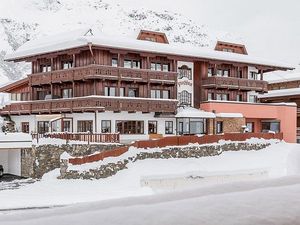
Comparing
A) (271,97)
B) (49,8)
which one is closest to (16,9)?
(49,8)

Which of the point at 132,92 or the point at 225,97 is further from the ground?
the point at 132,92

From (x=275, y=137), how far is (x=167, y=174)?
1318 centimetres

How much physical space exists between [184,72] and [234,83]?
475 cm

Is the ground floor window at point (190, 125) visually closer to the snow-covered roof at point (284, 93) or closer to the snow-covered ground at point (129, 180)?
the snow-covered ground at point (129, 180)

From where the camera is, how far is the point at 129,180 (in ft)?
84.7

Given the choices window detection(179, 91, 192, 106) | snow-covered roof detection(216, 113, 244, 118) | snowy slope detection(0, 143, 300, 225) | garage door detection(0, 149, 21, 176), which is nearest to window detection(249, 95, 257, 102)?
A: snow-covered roof detection(216, 113, 244, 118)

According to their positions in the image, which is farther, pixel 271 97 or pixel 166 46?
pixel 271 97

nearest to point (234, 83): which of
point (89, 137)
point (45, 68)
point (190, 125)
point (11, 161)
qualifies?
point (190, 125)

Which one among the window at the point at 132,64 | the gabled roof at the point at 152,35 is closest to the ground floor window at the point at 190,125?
the window at the point at 132,64

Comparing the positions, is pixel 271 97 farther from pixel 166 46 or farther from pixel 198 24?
pixel 198 24

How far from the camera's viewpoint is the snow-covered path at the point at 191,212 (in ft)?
4.65

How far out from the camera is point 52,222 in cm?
137

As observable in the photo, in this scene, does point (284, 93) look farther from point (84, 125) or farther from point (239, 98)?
point (84, 125)

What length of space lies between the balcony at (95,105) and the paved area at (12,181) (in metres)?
6.02
